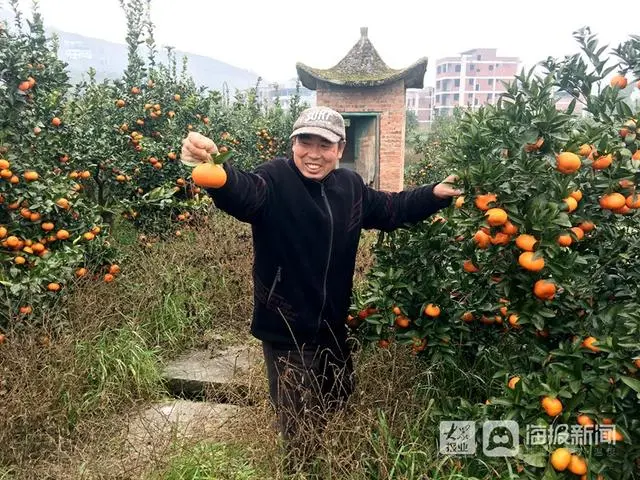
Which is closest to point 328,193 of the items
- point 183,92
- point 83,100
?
point 183,92

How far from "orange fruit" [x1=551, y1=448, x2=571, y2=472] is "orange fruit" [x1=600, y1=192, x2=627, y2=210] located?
34.6 inches

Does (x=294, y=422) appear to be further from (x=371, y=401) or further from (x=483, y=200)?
(x=483, y=200)

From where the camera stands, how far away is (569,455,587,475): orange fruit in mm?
1727

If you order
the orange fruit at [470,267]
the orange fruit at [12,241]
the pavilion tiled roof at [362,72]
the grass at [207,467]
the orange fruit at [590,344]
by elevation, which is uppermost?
the pavilion tiled roof at [362,72]

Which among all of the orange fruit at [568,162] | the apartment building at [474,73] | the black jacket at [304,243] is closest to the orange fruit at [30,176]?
the black jacket at [304,243]

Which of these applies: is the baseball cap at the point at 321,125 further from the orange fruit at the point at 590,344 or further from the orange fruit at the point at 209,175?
the orange fruit at the point at 590,344

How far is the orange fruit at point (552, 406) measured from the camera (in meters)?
1.78

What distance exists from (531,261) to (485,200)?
0.30 meters

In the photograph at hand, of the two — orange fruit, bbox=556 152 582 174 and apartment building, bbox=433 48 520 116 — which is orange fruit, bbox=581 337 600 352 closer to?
orange fruit, bbox=556 152 582 174

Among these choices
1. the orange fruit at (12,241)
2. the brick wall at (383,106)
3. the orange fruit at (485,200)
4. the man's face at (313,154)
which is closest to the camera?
the orange fruit at (485,200)

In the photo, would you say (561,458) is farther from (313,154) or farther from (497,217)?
(313,154)

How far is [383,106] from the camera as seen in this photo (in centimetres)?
954

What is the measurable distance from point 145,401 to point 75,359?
51 cm

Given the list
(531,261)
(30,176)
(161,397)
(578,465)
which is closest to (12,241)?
(30,176)
